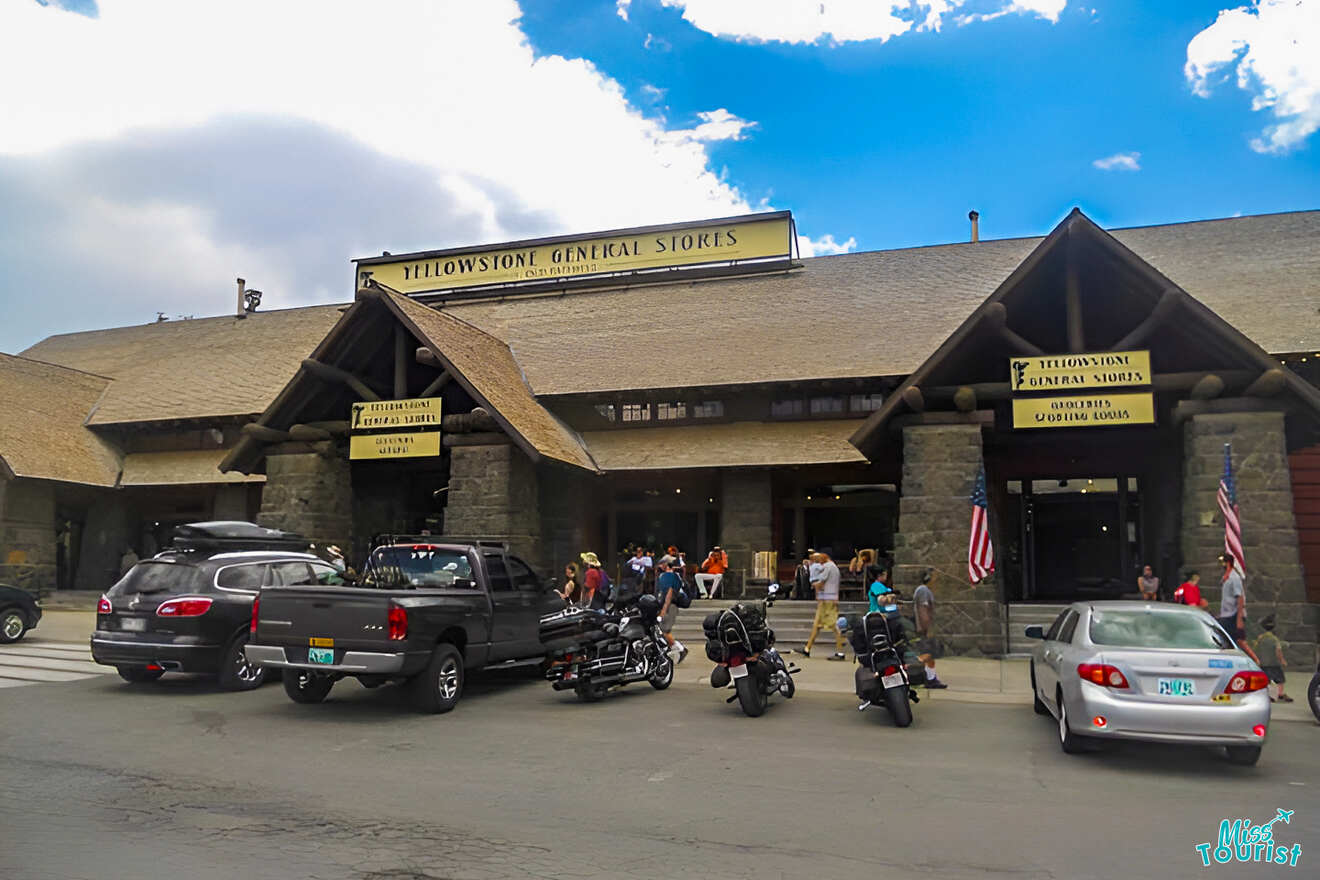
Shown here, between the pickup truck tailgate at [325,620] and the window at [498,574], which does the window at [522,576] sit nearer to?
the window at [498,574]

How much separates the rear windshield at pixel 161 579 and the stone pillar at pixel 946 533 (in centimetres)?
1071

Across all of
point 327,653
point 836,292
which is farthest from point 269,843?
point 836,292

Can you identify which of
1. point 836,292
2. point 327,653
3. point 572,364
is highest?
point 836,292

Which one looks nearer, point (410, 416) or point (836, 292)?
point (410, 416)

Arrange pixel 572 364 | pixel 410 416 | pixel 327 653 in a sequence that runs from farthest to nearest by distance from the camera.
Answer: pixel 572 364 → pixel 410 416 → pixel 327 653

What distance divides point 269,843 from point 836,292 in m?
22.3

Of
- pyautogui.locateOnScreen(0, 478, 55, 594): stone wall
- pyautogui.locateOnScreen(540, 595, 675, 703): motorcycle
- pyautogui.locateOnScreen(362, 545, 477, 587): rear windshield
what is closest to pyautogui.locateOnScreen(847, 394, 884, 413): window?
pyautogui.locateOnScreen(540, 595, 675, 703): motorcycle

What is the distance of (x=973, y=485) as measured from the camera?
15719mm

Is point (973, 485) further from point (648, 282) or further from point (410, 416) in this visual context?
point (648, 282)

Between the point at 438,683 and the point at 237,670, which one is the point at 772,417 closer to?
the point at 438,683

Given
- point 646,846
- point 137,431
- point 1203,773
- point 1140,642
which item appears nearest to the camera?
point 646,846

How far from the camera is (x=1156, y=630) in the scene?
8.41 meters

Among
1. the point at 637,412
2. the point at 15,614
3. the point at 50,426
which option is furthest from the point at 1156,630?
the point at 50,426

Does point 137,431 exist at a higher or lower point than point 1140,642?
higher
